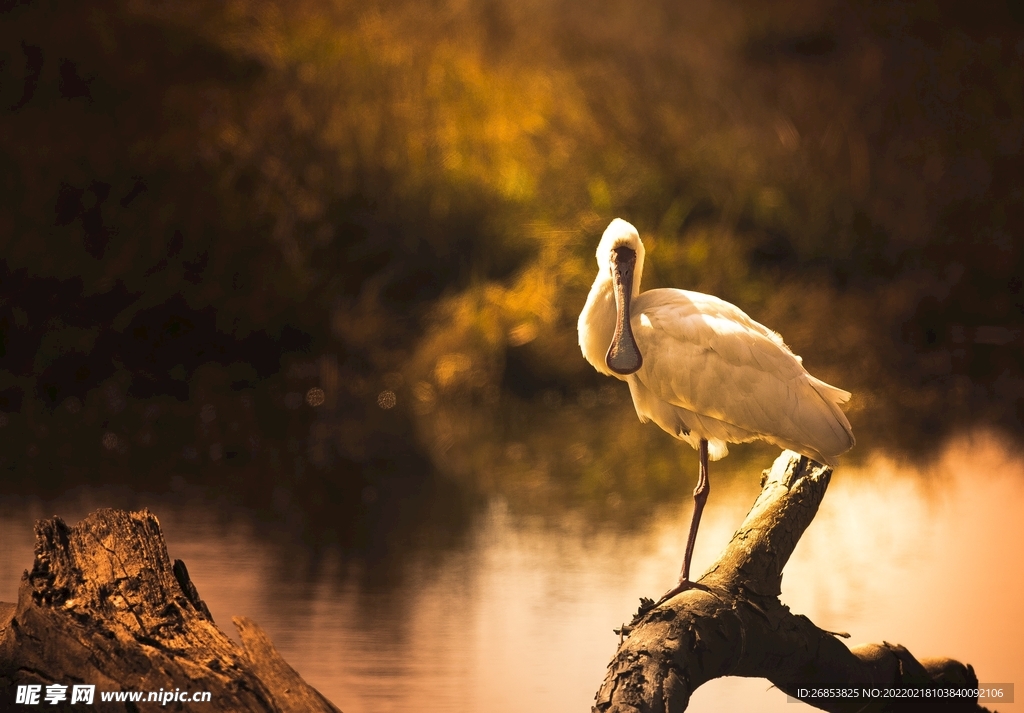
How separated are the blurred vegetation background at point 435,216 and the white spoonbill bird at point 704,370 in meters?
3.01

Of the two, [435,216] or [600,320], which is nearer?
[600,320]

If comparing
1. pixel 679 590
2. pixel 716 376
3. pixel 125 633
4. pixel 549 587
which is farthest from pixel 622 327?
pixel 125 633

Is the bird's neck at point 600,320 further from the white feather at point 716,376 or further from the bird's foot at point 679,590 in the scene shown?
the bird's foot at point 679,590

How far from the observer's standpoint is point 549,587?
11.6 feet

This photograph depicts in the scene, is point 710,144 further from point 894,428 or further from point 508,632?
point 508,632

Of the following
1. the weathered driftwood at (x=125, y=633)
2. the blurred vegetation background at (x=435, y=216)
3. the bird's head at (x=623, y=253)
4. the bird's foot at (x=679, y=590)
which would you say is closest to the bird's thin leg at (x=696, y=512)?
the bird's foot at (x=679, y=590)

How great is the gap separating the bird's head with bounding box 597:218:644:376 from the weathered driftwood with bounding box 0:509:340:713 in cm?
112

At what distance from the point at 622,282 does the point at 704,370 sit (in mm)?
278

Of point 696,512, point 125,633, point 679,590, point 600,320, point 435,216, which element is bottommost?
point 125,633

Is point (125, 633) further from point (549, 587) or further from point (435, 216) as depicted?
point (435, 216)

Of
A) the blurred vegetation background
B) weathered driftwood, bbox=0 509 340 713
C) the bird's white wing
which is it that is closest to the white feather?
the bird's white wing

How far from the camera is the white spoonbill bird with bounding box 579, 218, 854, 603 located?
9.29ft

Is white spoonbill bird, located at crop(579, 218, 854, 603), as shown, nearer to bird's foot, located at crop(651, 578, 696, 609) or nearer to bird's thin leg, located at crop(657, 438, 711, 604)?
bird's thin leg, located at crop(657, 438, 711, 604)

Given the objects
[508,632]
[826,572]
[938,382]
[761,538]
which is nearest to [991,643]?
[826,572]
